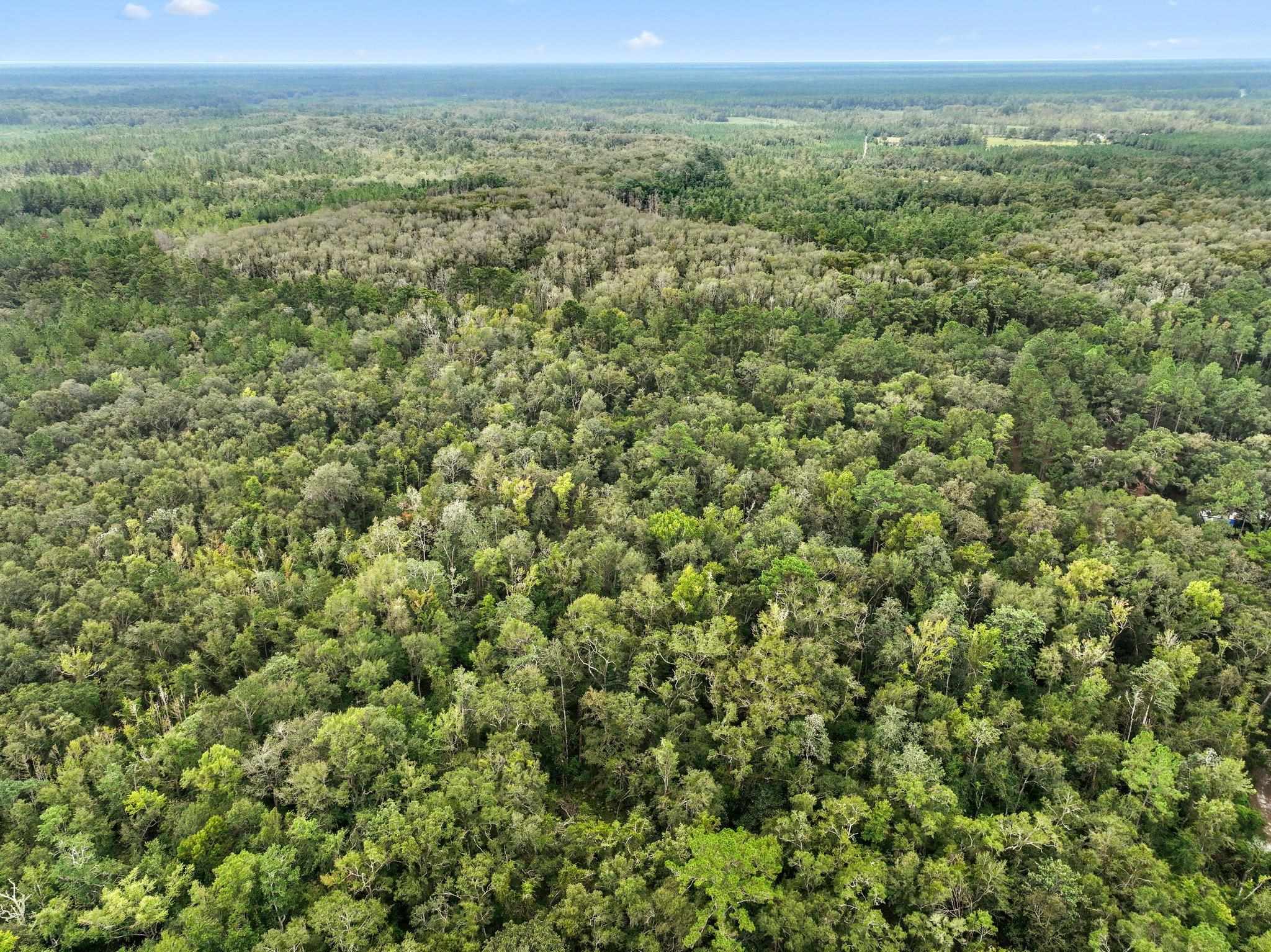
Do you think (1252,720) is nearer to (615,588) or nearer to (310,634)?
(615,588)

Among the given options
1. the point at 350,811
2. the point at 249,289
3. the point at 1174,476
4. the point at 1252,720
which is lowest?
the point at 350,811

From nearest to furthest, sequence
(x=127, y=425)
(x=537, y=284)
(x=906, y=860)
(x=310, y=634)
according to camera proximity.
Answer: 1. (x=906, y=860)
2. (x=310, y=634)
3. (x=127, y=425)
4. (x=537, y=284)

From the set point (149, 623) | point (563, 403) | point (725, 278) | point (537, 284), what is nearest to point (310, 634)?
point (149, 623)

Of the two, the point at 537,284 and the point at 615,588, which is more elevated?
the point at 537,284

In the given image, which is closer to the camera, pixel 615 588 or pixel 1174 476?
pixel 615 588

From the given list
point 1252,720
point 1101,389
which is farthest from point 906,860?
point 1101,389

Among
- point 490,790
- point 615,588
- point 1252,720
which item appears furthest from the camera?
point 615,588
